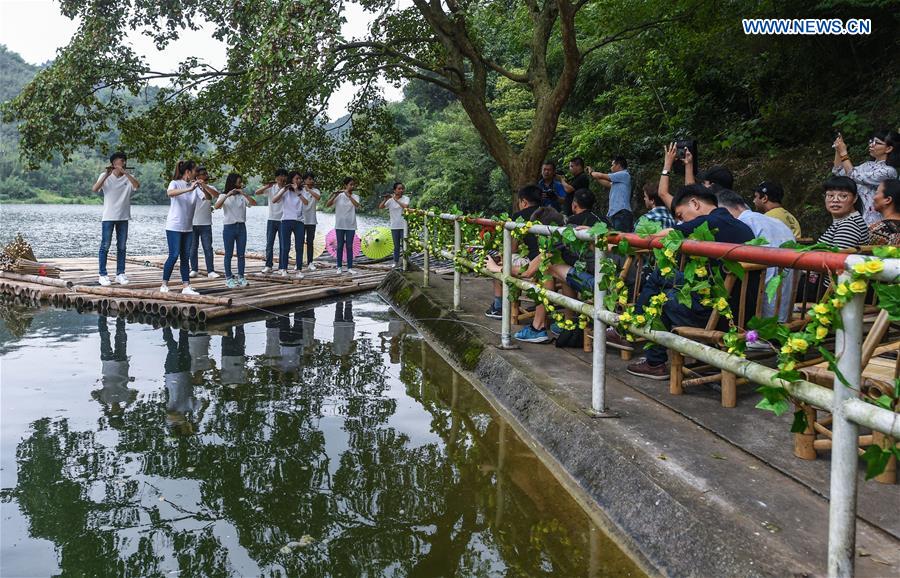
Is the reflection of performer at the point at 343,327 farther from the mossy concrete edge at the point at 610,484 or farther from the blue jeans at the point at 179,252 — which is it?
the blue jeans at the point at 179,252

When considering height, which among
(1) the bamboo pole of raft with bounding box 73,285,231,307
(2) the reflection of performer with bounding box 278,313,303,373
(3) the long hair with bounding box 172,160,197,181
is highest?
(3) the long hair with bounding box 172,160,197,181

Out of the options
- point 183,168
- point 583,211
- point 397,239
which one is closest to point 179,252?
point 183,168

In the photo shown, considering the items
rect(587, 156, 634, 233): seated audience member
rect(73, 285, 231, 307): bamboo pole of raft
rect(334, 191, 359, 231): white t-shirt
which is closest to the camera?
rect(587, 156, 634, 233): seated audience member

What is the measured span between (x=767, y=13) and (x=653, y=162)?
13.6 feet

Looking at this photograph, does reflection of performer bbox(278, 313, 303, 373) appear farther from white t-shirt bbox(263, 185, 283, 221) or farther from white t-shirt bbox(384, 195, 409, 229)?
white t-shirt bbox(384, 195, 409, 229)

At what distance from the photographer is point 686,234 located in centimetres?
442

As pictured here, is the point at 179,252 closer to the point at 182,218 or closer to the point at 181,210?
the point at 182,218

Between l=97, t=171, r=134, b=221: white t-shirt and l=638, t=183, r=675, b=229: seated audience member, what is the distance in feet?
22.9

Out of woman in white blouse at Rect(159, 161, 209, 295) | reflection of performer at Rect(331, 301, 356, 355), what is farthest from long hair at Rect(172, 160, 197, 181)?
reflection of performer at Rect(331, 301, 356, 355)

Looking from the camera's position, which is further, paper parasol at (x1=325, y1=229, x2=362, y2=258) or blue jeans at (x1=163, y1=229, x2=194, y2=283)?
paper parasol at (x1=325, y1=229, x2=362, y2=258)

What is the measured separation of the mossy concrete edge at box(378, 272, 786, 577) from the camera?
9.27ft

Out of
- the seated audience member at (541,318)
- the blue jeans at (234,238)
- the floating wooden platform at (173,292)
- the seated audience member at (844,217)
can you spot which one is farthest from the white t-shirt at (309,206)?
the seated audience member at (844,217)

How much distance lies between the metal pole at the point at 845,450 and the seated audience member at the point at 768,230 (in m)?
2.25

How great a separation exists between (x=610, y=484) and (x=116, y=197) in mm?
8593
